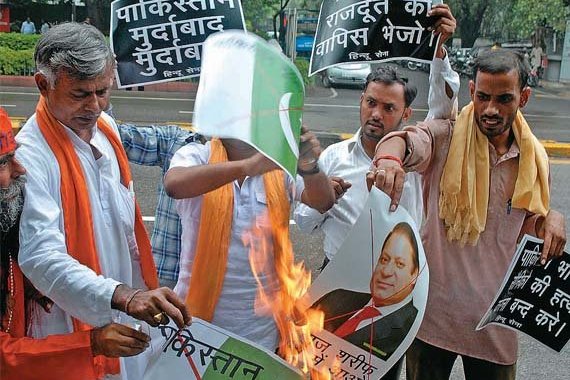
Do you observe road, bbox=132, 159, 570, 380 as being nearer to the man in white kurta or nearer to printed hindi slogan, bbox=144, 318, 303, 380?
the man in white kurta

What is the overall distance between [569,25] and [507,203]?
20974 millimetres

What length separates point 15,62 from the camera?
50.0ft

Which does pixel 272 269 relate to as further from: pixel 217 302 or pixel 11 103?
pixel 11 103

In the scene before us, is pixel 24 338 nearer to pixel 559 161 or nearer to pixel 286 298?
pixel 286 298

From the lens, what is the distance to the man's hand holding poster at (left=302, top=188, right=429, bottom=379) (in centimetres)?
206

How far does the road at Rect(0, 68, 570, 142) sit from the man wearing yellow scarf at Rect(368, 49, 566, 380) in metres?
8.01

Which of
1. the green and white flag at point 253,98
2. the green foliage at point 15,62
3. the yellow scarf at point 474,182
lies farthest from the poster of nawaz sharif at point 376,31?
the green foliage at point 15,62

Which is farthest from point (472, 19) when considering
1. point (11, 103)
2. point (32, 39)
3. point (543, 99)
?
point (11, 103)

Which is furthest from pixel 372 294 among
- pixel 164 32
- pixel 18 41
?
pixel 18 41

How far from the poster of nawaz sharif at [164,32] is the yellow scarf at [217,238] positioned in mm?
570

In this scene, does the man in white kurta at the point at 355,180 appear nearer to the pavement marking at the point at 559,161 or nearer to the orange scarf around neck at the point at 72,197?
the orange scarf around neck at the point at 72,197

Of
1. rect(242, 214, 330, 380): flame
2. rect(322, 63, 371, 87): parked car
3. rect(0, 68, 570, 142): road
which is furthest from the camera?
rect(322, 63, 371, 87): parked car

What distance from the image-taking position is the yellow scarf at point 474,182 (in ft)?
7.72

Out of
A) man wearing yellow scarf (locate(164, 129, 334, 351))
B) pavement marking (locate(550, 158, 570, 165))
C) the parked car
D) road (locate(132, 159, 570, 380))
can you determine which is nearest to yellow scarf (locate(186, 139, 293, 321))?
man wearing yellow scarf (locate(164, 129, 334, 351))
